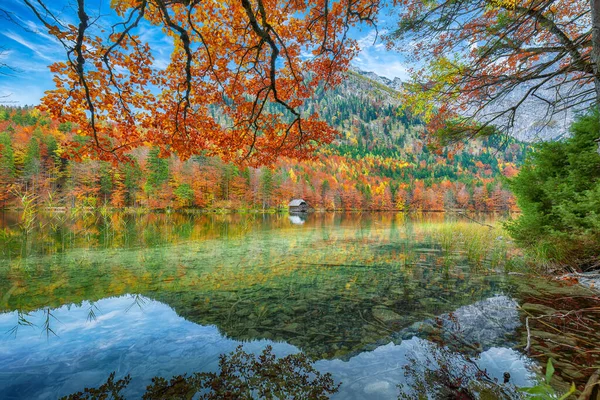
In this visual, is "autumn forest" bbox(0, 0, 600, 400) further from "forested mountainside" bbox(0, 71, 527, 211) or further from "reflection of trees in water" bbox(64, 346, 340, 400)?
"forested mountainside" bbox(0, 71, 527, 211)

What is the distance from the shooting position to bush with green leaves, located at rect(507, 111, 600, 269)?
5512 mm

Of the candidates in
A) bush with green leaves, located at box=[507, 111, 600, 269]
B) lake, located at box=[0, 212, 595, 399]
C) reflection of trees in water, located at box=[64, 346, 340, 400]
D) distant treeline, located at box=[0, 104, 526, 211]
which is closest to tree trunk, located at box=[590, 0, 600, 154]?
bush with green leaves, located at box=[507, 111, 600, 269]

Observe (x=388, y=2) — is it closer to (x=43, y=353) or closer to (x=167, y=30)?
(x=167, y=30)

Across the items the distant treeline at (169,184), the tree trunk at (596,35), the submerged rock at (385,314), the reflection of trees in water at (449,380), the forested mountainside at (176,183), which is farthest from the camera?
the distant treeline at (169,184)

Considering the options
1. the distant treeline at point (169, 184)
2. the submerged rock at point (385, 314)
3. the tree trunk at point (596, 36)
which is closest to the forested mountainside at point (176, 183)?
the distant treeline at point (169, 184)

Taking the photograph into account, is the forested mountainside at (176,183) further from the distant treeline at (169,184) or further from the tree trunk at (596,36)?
the tree trunk at (596,36)

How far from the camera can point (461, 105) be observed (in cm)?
679

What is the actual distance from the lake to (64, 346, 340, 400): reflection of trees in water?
0.10m

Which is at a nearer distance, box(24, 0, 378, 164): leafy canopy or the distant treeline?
box(24, 0, 378, 164): leafy canopy

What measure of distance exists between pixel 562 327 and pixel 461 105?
5.63 metres

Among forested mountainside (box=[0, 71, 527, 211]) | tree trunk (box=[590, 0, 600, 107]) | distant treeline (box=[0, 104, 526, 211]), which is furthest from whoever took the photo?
distant treeline (box=[0, 104, 526, 211])

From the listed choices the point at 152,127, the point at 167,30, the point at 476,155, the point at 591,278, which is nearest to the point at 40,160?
the point at 152,127

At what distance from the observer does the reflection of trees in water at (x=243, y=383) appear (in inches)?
92.3

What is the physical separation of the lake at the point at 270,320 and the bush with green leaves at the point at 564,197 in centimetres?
119
